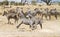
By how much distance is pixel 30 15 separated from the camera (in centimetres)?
147

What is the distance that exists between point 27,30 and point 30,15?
6.2 inches

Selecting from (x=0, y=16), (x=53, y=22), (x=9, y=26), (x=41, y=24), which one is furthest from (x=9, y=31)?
(x=53, y=22)

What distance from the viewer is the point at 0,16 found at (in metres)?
1.47

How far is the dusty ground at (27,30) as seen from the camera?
4.52 ft

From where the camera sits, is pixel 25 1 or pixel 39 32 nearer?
pixel 39 32

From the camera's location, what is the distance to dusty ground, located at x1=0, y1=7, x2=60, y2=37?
1.38m

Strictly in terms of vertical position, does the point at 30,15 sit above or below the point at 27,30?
above

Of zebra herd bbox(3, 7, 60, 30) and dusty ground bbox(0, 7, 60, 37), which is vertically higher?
zebra herd bbox(3, 7, 60, 30)

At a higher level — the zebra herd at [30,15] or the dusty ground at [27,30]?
the zebra herd at [30,15]

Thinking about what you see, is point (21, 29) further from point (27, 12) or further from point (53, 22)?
point (53, 22)

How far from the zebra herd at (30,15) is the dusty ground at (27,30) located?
4cm

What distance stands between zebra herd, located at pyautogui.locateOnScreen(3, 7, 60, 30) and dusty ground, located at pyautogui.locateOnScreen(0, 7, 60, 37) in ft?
0.13

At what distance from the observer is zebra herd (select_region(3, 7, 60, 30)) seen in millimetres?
1435

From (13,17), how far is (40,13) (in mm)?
271
